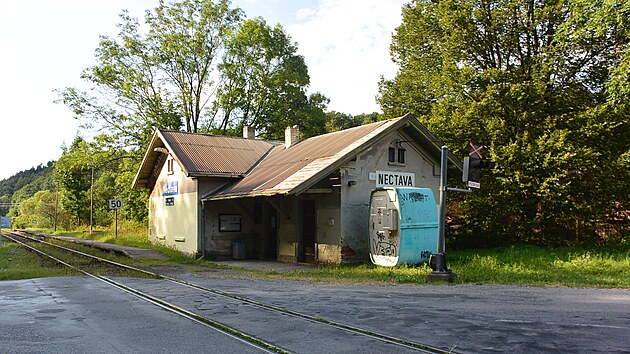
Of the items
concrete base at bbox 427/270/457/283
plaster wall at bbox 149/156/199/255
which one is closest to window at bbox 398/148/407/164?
concrete base at bbox 427/270/457/283

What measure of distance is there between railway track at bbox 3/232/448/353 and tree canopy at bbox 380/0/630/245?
47.0 ft

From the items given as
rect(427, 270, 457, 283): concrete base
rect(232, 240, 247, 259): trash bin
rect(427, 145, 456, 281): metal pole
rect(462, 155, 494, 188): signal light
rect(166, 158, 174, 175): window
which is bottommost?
rect(232, 240, 247, 259): trash bin

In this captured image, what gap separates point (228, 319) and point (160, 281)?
5942 millimetres

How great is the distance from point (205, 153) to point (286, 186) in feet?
26.3

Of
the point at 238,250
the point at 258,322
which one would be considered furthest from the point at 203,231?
the point at 258,322

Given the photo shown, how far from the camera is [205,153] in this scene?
23062 mm

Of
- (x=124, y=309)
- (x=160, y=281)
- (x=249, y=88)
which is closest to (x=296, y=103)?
(x=249, y=88)

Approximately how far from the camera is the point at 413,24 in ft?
93.0

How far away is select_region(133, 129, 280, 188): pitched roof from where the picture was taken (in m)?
21.4

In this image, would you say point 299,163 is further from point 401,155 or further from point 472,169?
point 472,169

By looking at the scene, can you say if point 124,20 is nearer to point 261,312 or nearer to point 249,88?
point 249,88

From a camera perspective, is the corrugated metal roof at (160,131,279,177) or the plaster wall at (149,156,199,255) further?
the plaster wall at (149,156,199,255)

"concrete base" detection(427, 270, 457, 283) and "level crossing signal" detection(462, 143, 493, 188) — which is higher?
"level crossing signal" detection(462, 143, 493, 188)

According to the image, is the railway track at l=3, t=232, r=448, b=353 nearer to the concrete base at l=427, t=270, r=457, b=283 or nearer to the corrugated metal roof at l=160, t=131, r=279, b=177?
the concrete base at l=427, t=270, r=457, b=283
